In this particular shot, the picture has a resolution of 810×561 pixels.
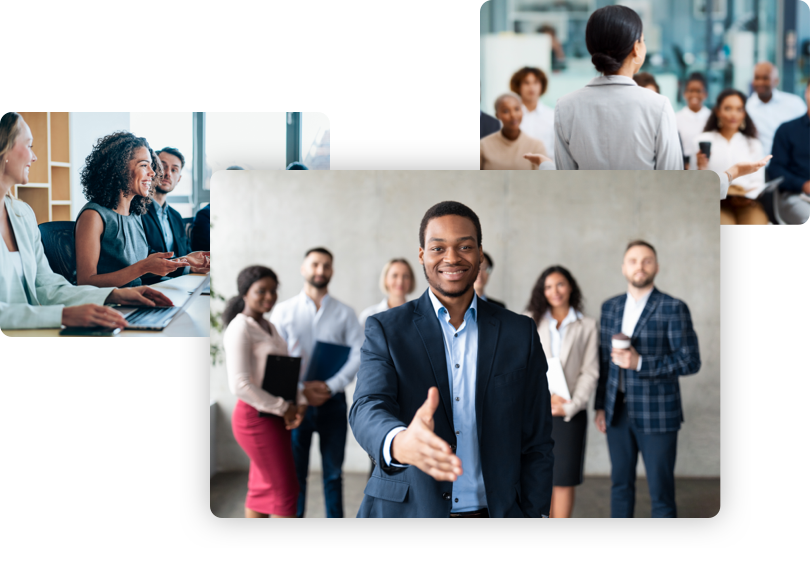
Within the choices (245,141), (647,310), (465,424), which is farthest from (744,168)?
(245,141)

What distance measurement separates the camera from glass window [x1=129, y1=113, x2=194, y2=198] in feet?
11.3

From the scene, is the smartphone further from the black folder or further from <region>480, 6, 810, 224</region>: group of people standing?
<region>480, 6, 810, 224</region>: group of people standing

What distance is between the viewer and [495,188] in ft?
10.6

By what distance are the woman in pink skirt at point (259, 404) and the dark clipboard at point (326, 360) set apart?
13 cm

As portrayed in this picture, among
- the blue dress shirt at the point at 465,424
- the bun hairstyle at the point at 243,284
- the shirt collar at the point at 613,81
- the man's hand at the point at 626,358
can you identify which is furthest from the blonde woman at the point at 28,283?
the shirt collar at the point at 613,81

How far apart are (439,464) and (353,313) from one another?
3.54 feet

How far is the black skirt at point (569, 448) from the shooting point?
10.5 ft

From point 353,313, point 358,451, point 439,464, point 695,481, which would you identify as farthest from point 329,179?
point 695,481

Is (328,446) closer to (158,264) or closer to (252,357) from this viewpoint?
(252,357)

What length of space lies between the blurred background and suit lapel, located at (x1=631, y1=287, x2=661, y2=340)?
99 cm

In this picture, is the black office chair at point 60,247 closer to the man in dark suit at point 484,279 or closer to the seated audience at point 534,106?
the man in dark suit at point 484,279

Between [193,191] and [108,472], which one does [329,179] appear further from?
[108,472]

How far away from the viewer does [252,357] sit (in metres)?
3.26

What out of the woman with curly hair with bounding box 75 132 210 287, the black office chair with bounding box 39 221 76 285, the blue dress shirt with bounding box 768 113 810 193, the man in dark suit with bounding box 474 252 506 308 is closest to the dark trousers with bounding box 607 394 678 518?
the man in dark suit with bounding box 474 252 506 308
